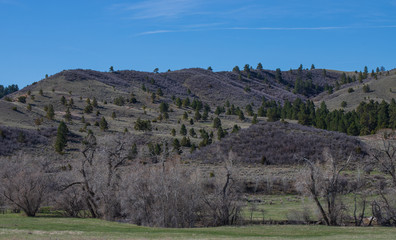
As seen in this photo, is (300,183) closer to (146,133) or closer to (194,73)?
(146,133)

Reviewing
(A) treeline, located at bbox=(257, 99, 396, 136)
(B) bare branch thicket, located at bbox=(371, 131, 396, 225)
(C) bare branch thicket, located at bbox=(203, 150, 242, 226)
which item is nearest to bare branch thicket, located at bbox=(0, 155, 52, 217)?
(C) bare branch thicket, located at bbox=(203, 150, 242, 226)

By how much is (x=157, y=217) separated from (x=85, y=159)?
32.2 ft

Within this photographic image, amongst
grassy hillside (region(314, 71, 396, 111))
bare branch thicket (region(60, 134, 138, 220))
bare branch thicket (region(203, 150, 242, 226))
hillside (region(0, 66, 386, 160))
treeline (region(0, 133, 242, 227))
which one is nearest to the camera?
bare branch thicket (region(203, 150, 242, 226))

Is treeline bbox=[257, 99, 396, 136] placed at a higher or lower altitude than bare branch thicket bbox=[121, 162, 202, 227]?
higher

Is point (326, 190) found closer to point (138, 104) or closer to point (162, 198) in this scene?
point (162, 198)

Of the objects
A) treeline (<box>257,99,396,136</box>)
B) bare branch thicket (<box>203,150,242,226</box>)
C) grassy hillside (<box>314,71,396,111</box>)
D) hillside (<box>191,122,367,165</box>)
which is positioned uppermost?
grassy hillside (<box>314,71,396,111</box>)

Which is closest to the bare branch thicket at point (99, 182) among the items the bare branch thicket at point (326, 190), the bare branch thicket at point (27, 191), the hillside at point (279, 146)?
the bare branch thicket at point (27, 191)

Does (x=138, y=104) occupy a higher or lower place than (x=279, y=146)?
higher

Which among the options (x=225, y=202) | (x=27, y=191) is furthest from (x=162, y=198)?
(x=27, y=191)

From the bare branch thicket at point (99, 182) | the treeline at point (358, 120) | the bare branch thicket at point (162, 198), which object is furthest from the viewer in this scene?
the treeline at point (358, 120)

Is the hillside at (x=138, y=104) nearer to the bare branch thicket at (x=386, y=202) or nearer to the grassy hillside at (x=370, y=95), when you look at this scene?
the grassy hillside at (x=370, y=95)

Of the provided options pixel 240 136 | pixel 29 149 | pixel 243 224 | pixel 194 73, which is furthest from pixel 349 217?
pixel 194 73

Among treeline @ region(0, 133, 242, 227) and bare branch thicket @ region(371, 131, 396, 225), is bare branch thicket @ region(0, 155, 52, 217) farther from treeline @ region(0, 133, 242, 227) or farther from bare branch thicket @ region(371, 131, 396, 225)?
bare branch thicket @ region(371, 131, 396, 225)

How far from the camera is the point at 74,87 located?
133875 millimetres
